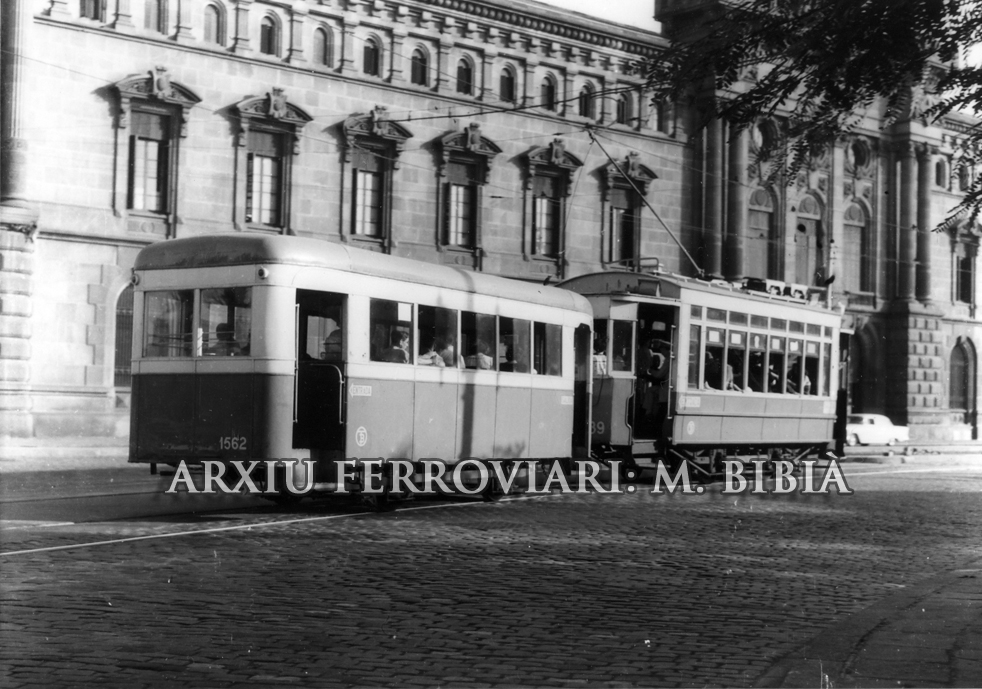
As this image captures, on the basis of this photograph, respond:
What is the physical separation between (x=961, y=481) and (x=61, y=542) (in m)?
18.3

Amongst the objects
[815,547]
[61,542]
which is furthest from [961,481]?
[61,542]

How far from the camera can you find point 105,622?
25.7 ft

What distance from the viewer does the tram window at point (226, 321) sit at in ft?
46.0

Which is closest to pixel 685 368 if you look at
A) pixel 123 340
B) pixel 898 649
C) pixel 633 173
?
pixel 123 340

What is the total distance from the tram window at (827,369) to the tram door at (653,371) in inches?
220

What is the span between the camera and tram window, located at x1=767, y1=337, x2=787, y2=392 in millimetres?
23844

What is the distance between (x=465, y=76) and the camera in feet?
116

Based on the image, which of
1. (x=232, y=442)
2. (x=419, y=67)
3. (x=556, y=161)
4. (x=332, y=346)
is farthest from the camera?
(x=556, y=161)

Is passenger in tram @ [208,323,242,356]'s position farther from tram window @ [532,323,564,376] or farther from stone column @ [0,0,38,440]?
stone column @ [0,0,38,440]

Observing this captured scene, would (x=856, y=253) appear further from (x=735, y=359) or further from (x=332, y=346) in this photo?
(x=332, y=346)

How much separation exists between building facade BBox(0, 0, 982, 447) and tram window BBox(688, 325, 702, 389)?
6.31ft

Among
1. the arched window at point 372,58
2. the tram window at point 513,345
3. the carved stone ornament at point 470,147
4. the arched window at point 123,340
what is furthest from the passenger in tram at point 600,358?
the carved stone ornament at point 470,147

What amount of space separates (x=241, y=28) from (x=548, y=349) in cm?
1583

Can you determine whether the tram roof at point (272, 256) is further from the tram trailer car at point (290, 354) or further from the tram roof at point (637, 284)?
the tram roof at point (637, 284)
